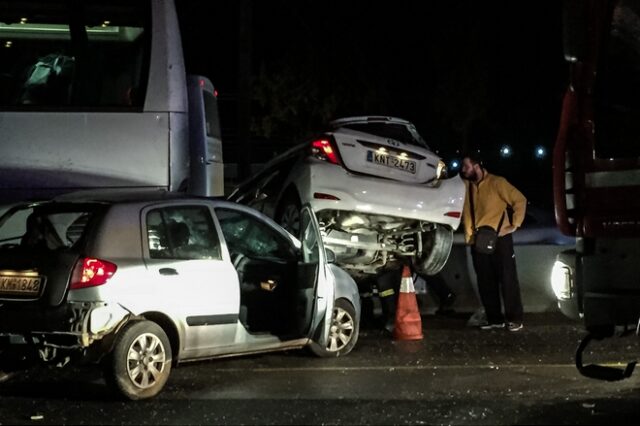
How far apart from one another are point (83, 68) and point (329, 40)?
20.1 metres

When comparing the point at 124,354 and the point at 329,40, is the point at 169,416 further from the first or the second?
the point at 329,40

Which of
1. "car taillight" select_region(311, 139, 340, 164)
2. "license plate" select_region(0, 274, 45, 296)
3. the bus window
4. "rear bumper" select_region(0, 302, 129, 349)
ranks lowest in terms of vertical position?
"rear bumper" select_region(0, 302, 129, 349)

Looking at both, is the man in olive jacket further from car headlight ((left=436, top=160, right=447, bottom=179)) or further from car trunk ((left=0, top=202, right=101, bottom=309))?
car trunk ((left=0, top=202, right=101, bottom=309))

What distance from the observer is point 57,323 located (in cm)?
762

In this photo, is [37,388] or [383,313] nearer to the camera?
[37,388]

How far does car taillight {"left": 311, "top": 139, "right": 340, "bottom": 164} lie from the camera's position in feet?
34.3

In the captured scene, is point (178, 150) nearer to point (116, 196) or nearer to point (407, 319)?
point (116, 196)

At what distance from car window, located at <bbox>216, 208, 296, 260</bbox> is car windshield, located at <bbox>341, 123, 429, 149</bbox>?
1.80 metres

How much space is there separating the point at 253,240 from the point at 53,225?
2034mm

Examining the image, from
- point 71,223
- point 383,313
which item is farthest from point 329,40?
point 71,223

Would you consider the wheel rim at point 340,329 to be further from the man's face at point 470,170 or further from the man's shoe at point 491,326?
the man's face at point 470,170

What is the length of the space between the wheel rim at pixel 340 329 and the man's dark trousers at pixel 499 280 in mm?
2335

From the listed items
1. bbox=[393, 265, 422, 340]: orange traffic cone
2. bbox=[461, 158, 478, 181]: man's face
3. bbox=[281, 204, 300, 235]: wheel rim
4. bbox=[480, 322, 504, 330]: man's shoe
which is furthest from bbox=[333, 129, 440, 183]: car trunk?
bbox=[480, 322, 504, 330]: man's shoe

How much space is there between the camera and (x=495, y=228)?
37.5ft
